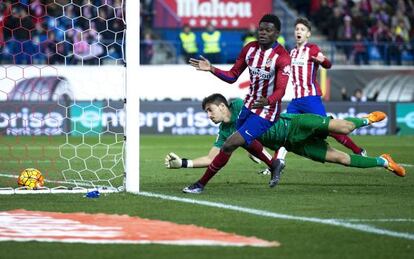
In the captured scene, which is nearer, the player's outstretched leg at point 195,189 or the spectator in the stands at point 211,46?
the player's outstretched leg at point 195,189

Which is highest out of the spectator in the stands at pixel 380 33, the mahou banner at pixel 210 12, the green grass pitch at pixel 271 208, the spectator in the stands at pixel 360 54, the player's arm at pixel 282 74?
the mahou banner at pixel 210 12

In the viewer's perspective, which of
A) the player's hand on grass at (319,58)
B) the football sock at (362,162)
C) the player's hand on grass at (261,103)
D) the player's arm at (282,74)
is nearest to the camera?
the player's hand on grass at (261,103)

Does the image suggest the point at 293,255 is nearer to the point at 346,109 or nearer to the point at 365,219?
the point at 365,219

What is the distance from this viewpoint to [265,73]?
1114 centimetres

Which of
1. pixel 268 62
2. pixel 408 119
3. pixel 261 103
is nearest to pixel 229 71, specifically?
pixel 268 62

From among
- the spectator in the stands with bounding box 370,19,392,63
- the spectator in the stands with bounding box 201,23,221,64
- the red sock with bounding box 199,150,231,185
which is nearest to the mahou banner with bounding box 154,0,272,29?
the spectator in the stands with bounding box 201,23,221,64

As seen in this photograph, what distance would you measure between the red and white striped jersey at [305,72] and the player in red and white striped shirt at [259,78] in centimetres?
268

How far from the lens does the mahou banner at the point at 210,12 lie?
3253 cm

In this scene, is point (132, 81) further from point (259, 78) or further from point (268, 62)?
point (268, 62)

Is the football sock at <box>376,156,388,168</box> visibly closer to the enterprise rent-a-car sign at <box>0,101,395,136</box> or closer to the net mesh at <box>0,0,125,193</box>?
the net mesh at <box>0,0,125,193</box>

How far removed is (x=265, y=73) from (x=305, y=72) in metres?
2.92

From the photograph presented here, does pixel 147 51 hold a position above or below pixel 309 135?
above

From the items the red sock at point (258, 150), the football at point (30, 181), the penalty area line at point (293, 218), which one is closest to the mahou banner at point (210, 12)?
the red sock at point (258, 150)

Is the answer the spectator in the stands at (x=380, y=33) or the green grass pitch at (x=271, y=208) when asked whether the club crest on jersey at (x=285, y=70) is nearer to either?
the green grass pitch at (x=271, y=208)
